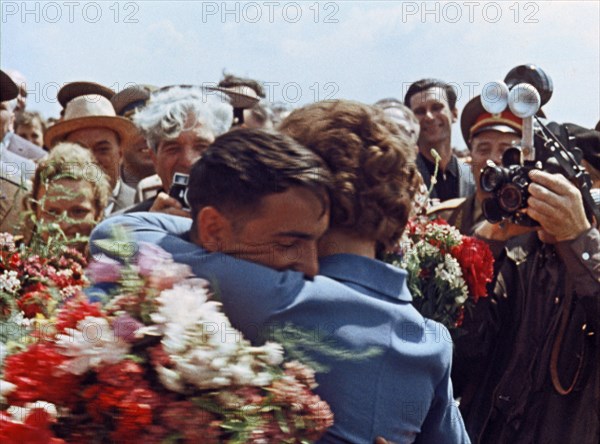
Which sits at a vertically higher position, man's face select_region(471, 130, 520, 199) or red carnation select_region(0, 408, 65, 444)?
man's face select_region(471, 130, 520, 199)

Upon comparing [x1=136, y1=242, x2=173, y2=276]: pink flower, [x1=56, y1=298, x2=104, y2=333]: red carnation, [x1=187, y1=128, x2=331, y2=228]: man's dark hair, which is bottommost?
[x1=56, y1=298, x2=104, y2=333]: red carnation

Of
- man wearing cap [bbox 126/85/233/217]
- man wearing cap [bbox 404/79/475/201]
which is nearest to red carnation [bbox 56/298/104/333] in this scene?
man wearing cap [bbox 126/85/233/217]

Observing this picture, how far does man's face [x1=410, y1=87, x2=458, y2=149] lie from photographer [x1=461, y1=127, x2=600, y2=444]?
77.1 inches

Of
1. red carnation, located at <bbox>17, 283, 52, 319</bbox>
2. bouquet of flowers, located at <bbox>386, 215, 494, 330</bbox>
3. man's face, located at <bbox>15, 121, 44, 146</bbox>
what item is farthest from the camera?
man's face, located at <bbox>15, 121, 44, 146</bbox>

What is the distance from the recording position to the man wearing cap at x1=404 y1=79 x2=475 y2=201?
228 inches

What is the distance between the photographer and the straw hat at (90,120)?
5.68 m

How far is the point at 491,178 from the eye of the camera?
160 inches

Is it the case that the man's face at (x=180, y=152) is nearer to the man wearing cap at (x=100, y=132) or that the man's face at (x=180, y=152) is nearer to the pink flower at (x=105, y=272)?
the man wearing cap at (x=100, y=132)

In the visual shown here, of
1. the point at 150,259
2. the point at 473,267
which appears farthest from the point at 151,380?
the point at 473,267

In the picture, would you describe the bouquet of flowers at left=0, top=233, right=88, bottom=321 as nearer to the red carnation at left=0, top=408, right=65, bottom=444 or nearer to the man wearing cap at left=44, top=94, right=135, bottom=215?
the red carnation at left=0, top=408, right=65, bottom=444

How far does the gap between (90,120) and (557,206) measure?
105 inches

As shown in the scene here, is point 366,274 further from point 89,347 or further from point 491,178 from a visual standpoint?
point 491,178

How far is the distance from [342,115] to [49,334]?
866mm

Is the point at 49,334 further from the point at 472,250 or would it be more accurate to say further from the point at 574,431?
the point at 574,431
